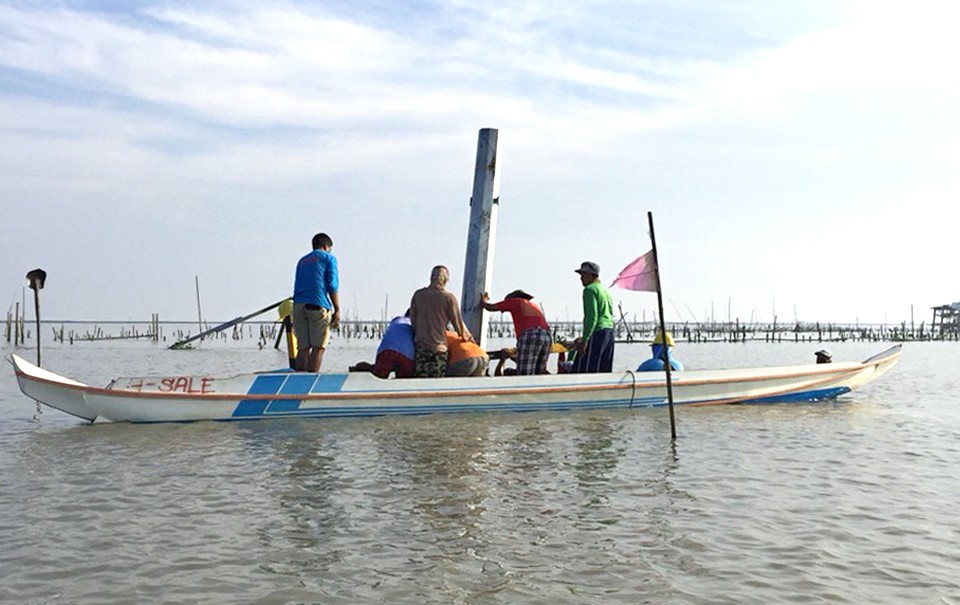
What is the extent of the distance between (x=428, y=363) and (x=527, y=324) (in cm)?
151

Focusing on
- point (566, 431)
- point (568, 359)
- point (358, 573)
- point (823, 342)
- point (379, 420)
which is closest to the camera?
point (358, 573)

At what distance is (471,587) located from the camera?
446cm

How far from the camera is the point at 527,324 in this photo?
1184cm

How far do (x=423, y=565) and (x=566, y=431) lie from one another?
18.4 feet

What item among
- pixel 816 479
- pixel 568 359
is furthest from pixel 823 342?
pixel 816 479

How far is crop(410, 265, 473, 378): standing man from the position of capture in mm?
10789

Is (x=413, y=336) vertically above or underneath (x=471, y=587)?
above

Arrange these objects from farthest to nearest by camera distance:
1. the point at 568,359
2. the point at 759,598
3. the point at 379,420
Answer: the point at 568,359, the point at 379,420, the point at 759,598

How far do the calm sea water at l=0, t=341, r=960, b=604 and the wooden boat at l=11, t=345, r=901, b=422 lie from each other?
290 mm

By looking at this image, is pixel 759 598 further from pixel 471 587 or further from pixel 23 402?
pixel 23 402

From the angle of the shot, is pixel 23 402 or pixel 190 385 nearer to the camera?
pixel 190 385

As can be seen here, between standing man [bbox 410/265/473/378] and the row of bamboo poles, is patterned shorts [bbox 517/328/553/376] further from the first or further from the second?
the row of bamboo poles

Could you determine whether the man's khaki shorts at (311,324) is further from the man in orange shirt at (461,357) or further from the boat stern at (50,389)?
the boat stern at (50,389)

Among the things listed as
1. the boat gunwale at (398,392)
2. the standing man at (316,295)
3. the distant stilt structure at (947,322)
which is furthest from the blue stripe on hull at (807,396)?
the distant stilt structure at (947,322)
